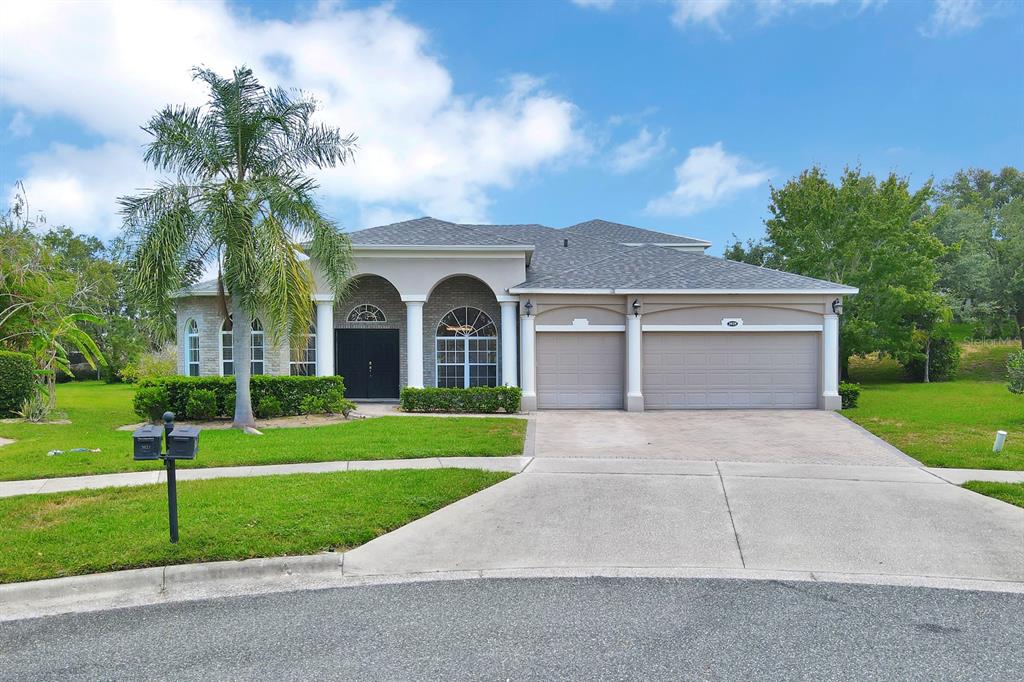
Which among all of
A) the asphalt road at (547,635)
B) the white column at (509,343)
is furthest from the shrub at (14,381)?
the asphalt road at (547,635)

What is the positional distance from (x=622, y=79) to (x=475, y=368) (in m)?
9.30

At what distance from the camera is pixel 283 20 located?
12867mm

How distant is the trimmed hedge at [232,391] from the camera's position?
14367 mm

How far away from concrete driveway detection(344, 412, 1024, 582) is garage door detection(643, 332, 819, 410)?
6.10 meters

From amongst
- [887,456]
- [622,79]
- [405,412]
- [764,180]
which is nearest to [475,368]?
[405,412]

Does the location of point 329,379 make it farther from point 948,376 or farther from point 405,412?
point 948,376

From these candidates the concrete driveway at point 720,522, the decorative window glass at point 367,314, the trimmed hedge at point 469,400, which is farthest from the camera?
the decorative window glass at point 367,314

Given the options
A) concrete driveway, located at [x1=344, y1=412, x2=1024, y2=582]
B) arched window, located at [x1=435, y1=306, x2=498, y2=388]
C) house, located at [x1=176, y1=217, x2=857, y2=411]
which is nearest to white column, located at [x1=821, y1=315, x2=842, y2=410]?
house, located at [x1=176, y1=217, x2=857, y2=411]

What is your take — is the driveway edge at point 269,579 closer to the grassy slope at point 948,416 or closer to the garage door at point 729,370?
the grassy slope at point 948,416

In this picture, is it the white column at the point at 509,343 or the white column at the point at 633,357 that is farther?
the white column at the point at 509,343

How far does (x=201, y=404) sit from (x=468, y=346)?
7777 millimetres

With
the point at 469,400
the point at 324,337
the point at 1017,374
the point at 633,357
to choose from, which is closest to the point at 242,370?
the point at 324,337

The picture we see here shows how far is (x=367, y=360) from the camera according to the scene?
1970cm

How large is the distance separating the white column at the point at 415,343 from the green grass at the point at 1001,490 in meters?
12.2
